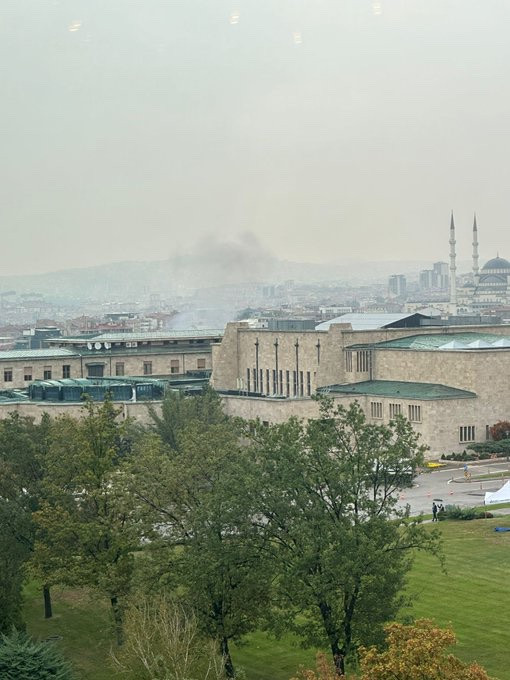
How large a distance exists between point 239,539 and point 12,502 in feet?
37.1

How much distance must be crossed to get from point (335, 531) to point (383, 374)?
49.3m

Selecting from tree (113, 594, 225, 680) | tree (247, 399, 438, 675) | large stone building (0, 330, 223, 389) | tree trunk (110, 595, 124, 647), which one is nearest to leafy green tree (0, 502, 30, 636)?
tree trunk (110, 595, 124, 647)

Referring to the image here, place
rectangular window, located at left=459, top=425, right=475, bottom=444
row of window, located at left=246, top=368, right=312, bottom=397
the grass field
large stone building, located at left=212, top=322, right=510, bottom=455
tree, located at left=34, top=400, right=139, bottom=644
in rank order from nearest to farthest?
the grass field < tree, located at left=34, top=400, right=139, bottom=644 < rectangular window, located at left=459, top=425, right=475, bottom=444 < large stone building, located at left=212, top=322, right=510, bottom=455 < row of window, located at left=246, top=368, right=312, bottom=397

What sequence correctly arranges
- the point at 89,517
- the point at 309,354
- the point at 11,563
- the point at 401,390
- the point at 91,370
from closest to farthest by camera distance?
the point at 11,563
the point at 89,517
the point at 401,390
the point at 309,354
the point at 91,370

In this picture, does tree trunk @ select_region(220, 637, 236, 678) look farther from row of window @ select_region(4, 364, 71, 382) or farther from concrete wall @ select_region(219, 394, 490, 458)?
row of window @ select_region(4, 364, 71, 382)

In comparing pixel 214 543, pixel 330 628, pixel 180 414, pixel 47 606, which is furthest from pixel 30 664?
pixel 180 414

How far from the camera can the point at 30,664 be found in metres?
28.8

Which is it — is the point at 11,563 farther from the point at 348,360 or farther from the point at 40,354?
the point at 40,354

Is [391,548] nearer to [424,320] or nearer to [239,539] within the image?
[239,539]

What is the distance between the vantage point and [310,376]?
80.4 metres

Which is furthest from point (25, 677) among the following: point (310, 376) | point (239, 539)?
point (310, 376)

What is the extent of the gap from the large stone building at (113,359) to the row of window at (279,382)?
5861 mm

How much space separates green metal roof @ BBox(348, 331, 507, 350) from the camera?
76188 mm

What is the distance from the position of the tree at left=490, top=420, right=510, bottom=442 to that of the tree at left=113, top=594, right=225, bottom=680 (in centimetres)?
4130
